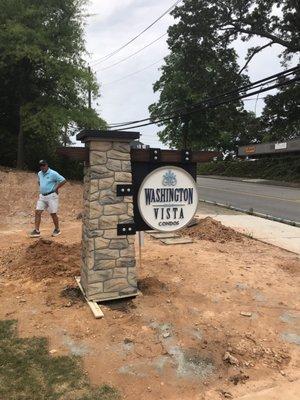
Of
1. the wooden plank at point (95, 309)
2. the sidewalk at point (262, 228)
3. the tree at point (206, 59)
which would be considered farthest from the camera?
the tree at point (206, 59)

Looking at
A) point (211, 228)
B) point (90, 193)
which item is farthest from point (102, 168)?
point (211, 228)

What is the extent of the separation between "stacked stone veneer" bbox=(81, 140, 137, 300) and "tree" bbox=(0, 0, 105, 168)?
12.7 m

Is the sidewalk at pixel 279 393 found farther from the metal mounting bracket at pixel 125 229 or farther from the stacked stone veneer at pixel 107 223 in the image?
the metal mounting bracket at pixel 125 229

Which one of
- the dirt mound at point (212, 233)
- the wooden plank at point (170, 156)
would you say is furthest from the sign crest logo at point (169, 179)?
the dirt mound at point (212, 233)

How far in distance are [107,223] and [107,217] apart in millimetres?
83

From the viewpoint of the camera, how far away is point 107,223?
241 inches

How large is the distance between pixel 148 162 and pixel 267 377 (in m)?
3.26

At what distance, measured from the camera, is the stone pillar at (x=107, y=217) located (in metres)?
6.05

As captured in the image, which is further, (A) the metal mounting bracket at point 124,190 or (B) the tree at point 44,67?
(B) the tree at point 44,67

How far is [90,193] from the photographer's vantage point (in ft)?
19.8

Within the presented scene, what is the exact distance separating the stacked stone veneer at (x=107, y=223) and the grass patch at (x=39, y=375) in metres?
1.27

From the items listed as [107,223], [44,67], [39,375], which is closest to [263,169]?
[44,67]

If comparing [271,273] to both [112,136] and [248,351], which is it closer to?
[248,351]

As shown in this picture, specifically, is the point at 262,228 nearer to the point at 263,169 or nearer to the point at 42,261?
the point at 42,261
